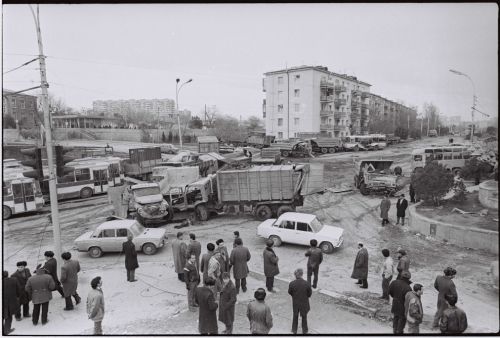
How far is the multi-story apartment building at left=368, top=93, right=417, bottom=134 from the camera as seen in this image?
6912 centimetres

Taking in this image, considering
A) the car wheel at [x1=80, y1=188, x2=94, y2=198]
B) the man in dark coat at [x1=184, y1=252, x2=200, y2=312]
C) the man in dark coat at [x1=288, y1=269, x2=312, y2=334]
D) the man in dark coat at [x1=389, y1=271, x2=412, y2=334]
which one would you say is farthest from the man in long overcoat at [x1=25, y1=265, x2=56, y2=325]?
the car wheel at [x1=80, y1=188, x2=94, y2=198]

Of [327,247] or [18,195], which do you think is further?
[18,195]

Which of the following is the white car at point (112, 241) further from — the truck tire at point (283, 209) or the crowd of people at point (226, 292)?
the truck tire at point (283, 209)

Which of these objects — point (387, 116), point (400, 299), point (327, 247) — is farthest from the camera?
point (387, 116)

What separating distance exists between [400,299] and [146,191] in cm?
1192

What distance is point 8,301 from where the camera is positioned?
24.4 feet

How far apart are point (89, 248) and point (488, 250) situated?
511 inches

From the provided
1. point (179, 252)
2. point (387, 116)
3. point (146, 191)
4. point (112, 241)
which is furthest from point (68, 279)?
point (387, 116)

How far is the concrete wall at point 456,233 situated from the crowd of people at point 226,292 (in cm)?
477

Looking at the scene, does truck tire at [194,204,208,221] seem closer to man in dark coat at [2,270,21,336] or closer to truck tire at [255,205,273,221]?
truck tire at [255,205,273,221]

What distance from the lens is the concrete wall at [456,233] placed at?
38.0 ft

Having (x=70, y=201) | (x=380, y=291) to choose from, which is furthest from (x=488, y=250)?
(x=70, y=201)

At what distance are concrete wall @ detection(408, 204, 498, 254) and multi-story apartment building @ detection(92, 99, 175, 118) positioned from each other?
9705 cm

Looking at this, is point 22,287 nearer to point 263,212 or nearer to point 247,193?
point 247,193
